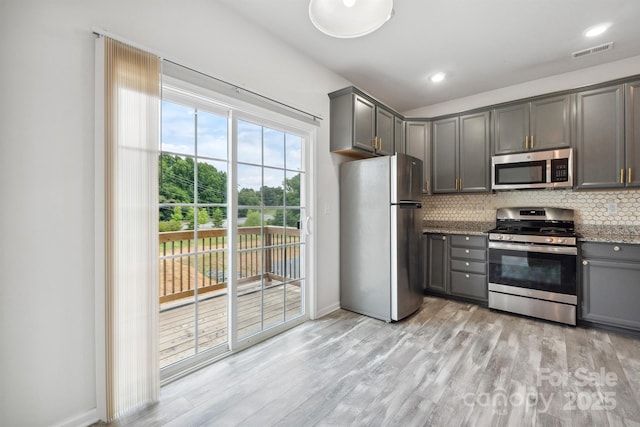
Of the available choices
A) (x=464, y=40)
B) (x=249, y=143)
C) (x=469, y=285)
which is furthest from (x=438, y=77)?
(x=469, y=285)

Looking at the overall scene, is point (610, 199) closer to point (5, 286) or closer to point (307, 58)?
point (307, 58)

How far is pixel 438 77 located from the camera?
3.35m

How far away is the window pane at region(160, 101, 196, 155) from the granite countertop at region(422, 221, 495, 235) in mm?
3101

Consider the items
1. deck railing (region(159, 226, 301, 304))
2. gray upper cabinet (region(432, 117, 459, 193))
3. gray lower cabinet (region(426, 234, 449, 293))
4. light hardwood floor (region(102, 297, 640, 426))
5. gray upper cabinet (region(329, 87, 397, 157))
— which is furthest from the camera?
gray upper cabinet (region(432, 117, 459, 193))

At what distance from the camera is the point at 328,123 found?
318cm

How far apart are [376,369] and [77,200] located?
2.23 metres

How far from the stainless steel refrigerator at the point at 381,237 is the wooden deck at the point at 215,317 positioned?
0.81 m

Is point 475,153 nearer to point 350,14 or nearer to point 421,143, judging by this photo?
point 421,143

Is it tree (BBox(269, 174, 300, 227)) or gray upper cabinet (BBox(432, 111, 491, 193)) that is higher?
gray upper cabinet (BBox(432, 111, 491, 193))

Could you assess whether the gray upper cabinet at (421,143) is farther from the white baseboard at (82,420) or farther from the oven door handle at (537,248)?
the white baseboard at (82,420)

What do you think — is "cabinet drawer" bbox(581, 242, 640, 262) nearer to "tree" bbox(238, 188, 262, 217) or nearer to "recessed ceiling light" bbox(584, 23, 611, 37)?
"recessed ceiling light" bbox(584, 23, 611, 37)

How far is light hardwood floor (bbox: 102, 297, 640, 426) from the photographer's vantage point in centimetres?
159

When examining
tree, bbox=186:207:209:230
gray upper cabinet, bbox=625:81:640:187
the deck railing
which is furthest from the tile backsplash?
tree, bbox=186:207:209:230

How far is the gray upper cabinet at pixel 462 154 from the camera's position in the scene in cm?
361
